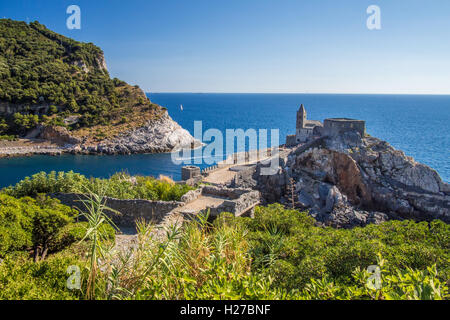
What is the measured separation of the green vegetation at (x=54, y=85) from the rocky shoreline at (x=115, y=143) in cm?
438

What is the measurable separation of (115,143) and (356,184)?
174 feet

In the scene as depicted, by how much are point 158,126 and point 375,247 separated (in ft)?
234

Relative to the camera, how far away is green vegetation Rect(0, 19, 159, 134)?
240 feet

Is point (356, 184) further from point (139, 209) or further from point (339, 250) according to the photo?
point (339, 250)

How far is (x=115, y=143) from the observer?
69312mm

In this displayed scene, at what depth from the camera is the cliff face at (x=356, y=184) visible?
99.6 feet

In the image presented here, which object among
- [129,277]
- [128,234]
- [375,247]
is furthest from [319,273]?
[128,234]

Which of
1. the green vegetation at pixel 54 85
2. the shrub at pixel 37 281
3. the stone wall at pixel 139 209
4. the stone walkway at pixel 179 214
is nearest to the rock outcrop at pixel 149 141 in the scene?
the green vegetation at pixel 54 85

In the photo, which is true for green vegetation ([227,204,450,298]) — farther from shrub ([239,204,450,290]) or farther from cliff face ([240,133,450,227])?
cliff face ([240,133,450,227])

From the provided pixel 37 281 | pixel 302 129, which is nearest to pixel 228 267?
pixel 37 281

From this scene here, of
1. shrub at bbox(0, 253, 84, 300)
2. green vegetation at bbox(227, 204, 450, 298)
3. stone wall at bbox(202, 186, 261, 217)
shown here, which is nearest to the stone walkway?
stone wall at bbox(202, 186, 261, 217)

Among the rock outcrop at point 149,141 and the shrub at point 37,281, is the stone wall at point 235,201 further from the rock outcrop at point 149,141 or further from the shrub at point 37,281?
the rock outcrop at point 149,141

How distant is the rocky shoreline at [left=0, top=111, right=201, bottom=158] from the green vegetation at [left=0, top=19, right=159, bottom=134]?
4.38 meters

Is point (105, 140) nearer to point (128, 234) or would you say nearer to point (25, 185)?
point (25, 185)
